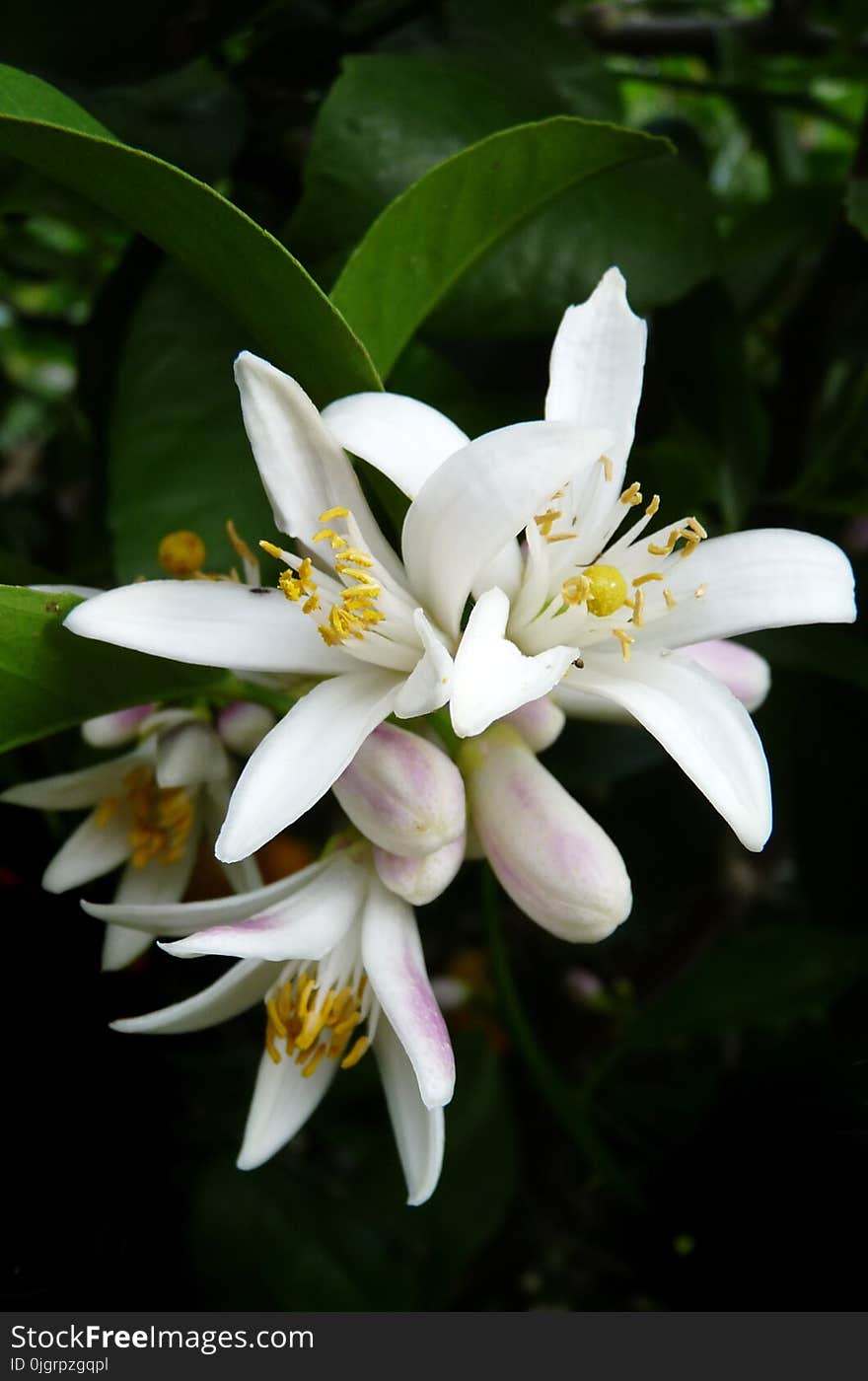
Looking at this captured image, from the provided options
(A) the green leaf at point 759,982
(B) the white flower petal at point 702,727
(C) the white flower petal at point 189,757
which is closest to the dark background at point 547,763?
(A) the green leaf at point 759,982

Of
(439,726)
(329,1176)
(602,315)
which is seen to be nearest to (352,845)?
(439,726)

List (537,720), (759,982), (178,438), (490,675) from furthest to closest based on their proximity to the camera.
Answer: (759,982) → (178,438) → (537,720) → (490,675)

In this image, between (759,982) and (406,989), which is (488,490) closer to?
(406,989)

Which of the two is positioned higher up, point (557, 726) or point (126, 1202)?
point (557, 726)

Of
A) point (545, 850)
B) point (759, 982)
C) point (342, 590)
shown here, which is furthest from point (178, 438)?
point (759, 982)

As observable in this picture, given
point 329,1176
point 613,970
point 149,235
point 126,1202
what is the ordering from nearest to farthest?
point 149,235, point 126,1202, point 329,1176, point 613,970

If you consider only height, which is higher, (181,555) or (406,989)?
(181,555)
